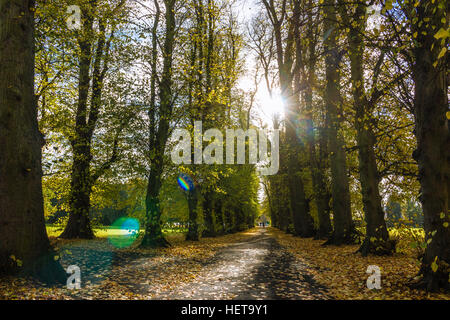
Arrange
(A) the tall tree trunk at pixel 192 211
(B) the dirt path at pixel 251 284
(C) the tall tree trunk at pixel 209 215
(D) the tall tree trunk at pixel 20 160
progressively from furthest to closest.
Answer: (C) the tall tree trunk at pixel 209 215, (A) the tall tree trunk at pixel 192 211, (D) the tall tree trunk at pixel 20 160, (B) the dirt path at pixel 251 284

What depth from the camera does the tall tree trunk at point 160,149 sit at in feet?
48.6

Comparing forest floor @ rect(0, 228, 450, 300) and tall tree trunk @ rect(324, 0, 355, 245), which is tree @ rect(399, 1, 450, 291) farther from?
tall tree trunk @ rect(324, 0, 355, 245)

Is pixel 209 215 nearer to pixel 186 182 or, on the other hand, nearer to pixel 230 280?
pixel 186 182

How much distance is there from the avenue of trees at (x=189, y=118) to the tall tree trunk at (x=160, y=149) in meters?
0.08

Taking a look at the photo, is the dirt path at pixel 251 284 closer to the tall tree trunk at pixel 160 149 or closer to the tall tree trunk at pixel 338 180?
the tall tree trunk at pixel 338 180

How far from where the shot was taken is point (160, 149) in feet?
47.9

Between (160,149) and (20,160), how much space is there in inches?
311

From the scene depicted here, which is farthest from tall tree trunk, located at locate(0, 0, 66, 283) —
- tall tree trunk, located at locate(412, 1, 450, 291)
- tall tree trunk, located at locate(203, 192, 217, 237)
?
tall tree trunk, located at locate(203, 192, 217, 237)

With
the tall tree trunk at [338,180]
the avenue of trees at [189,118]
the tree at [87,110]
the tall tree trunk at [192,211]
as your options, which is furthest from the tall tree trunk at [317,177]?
the tree at [87,110]

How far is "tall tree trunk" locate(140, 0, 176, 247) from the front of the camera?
14.8 m

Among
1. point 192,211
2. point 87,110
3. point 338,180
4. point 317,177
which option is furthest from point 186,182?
point 338,180
